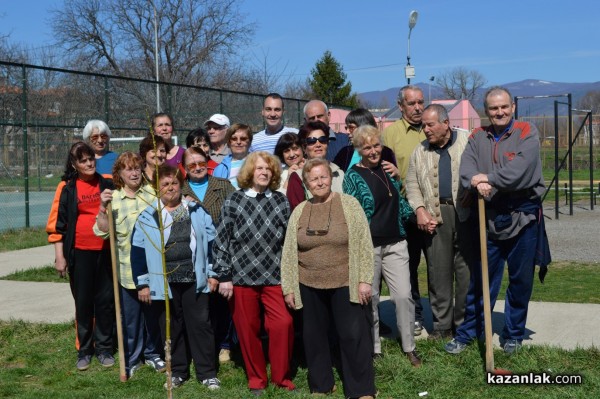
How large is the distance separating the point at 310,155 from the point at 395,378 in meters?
1.81

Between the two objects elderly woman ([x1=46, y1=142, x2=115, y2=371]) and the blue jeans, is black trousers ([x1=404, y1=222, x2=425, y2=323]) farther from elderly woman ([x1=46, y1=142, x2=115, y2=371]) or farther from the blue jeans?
elderly woman ([x1=46, y1=142, x2=115, y2=371])

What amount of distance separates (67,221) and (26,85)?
31.4 ft

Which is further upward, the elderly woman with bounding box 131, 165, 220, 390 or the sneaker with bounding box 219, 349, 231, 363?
the elderly woman with bounding box 131, 165, 220, 390

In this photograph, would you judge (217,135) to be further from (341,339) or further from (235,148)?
(341,339)

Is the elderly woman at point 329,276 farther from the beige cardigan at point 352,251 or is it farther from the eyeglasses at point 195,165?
the eyeglasses at point 195,165

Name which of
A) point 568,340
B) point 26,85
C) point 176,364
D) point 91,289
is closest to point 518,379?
point 568,340

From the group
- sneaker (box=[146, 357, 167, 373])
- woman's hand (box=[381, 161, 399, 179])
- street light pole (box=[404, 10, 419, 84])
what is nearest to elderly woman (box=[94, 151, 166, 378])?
sneaker (box=[146, 357, 167, 373])

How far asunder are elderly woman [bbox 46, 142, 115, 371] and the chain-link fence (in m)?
7.91

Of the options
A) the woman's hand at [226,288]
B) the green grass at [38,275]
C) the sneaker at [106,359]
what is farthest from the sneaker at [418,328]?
the green grass at [38,275]

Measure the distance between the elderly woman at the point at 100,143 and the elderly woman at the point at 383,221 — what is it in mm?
2166

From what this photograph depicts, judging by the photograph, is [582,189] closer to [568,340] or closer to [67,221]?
[568,340]

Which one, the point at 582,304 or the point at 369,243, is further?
the point at 582,304

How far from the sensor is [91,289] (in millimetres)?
6559

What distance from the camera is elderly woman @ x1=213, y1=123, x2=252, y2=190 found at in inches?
270
